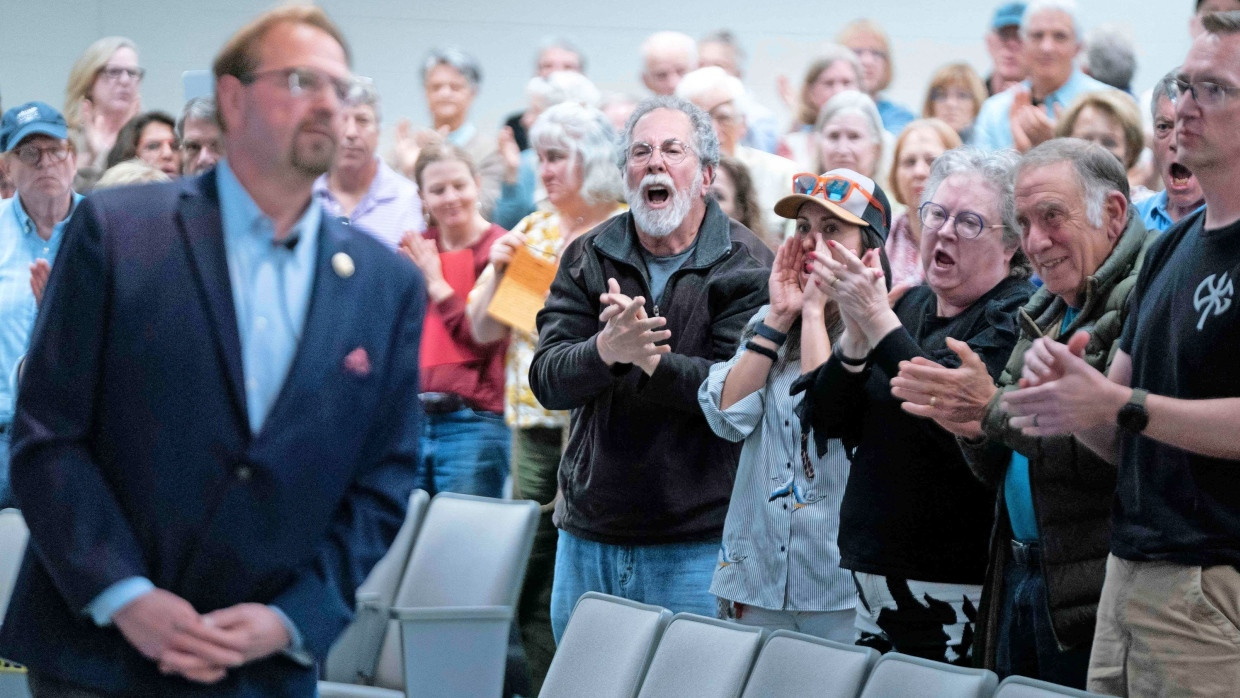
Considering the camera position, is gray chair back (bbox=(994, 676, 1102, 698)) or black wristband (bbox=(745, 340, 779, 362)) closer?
gray chair back (bbox=(994, 676, 1102, 698))

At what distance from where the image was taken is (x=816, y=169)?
525 centimetres

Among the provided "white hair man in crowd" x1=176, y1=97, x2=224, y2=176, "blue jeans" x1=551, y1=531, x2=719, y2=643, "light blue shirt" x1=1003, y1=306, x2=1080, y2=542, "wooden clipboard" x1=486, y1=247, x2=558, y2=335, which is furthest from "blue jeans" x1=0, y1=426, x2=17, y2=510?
"light blue shirt" x1=1003, y1=306, x2=1080, y2=542

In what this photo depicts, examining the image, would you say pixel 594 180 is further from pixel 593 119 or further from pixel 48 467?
pixel 48 467

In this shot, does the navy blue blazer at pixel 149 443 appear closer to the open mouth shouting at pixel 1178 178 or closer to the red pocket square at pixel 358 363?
the red pocket square at pixel 358 363

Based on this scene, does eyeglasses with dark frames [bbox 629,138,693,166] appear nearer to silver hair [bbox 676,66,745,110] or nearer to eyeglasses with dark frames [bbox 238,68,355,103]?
silver hair [bbox 676,66,745,110]

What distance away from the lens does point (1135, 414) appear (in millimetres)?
2307

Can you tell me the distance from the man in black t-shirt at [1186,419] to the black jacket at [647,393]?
1255 mm

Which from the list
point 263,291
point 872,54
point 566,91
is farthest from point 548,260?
point 872,54

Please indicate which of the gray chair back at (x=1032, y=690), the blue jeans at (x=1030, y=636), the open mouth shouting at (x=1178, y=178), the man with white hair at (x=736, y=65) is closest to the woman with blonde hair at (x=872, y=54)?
the man with white hair at (x=736, y=65)

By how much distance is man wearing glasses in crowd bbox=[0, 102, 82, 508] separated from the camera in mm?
5195

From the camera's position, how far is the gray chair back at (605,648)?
289cm

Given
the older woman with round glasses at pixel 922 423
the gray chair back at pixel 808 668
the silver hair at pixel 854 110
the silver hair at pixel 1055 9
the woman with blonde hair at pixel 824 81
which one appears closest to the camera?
the gray chair back at pixel 808 668

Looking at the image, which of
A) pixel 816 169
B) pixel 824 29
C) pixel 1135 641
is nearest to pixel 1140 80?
pixel 824 29

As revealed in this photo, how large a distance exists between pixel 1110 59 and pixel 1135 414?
386 centimetres
